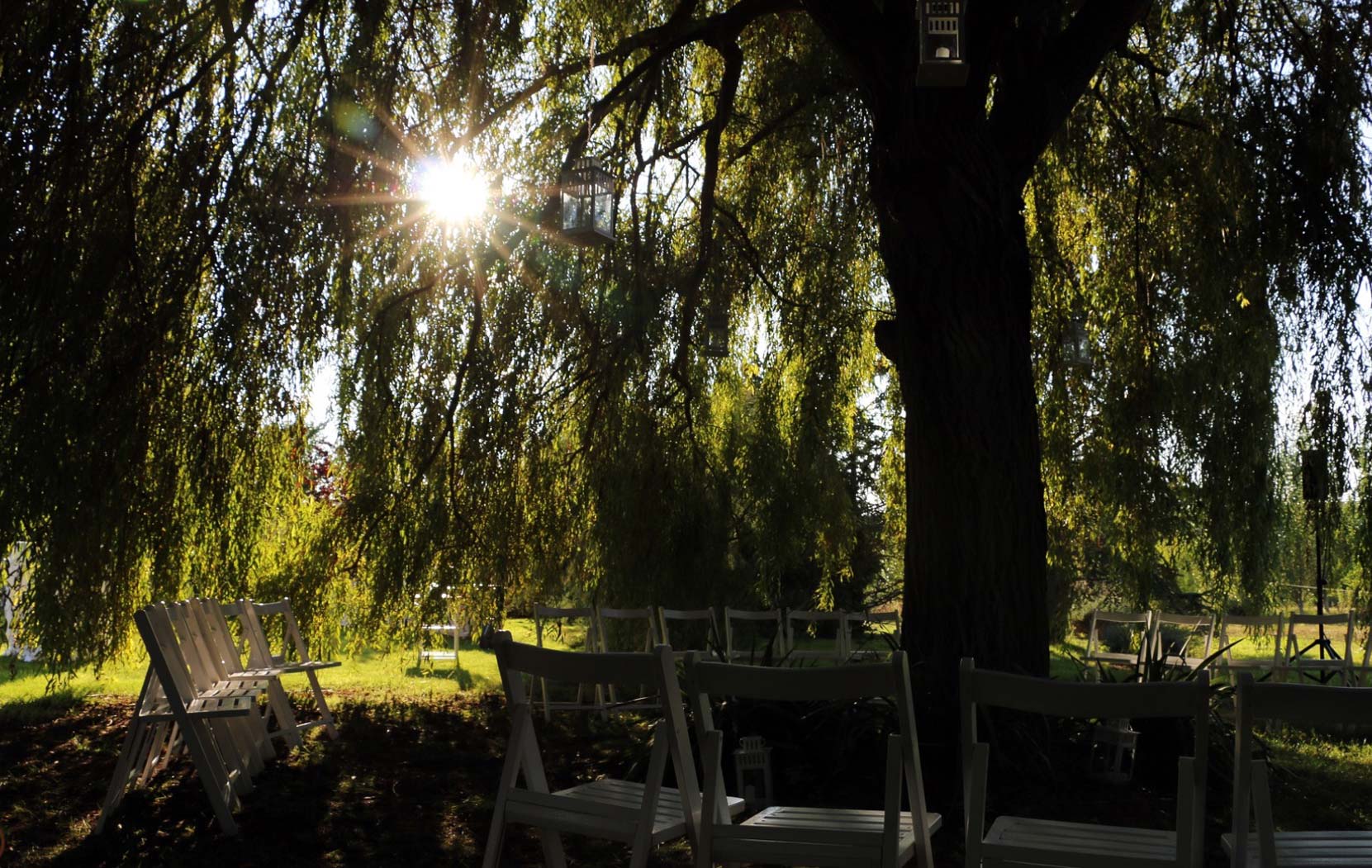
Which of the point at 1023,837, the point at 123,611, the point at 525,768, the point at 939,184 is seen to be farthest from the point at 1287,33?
the point at 123,611

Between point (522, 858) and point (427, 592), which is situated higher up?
point (427, 592)

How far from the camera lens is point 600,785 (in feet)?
11.6

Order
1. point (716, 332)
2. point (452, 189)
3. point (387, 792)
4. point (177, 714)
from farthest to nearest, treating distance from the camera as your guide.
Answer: point (716, 332), point (452, 189), point (387, 792), point (177, 714)

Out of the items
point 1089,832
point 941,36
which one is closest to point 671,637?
point 941,36

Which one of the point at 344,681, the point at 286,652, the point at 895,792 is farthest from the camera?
the point at 344,681

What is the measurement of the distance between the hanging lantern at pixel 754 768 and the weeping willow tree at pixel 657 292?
95cm

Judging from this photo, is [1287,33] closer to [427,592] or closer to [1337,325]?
[1337,325]

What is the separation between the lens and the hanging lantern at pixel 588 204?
19.9 feet

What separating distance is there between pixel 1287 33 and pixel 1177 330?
1786 mm

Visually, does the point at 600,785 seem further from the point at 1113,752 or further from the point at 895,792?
the point at 1113,752

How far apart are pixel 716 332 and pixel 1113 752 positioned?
3361mm

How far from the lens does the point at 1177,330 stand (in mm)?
7395

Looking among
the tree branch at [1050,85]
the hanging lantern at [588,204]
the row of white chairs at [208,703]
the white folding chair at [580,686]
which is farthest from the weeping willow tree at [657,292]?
the hanging lantern at [588,204]

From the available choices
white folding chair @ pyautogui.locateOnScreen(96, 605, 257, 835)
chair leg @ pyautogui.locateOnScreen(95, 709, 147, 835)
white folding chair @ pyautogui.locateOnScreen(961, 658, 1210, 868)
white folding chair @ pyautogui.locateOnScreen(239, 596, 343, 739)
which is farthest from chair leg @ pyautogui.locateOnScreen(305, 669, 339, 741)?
white folding chair @ pyautogui.locateOnScreen(961, 658, 1210, 868)
